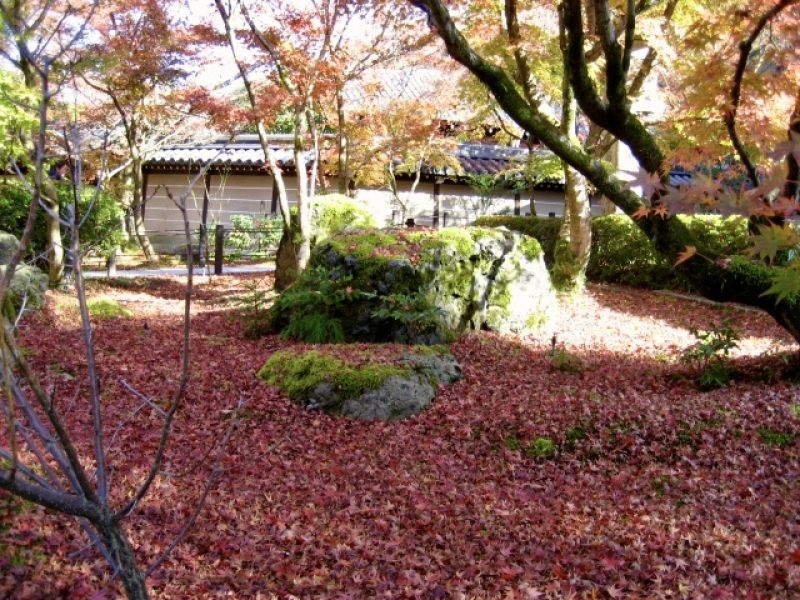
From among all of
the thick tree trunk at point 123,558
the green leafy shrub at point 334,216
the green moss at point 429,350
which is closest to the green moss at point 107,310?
the green leafy shrub at point 334,216

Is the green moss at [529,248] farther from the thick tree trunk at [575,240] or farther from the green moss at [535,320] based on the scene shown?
the thick tree trunk at [575,240]

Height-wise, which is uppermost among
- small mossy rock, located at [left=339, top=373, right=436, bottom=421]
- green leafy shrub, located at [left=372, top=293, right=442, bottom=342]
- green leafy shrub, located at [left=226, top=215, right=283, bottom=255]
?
green leafy shrub, located at [left=226, top=215, right=283, bottom=255]

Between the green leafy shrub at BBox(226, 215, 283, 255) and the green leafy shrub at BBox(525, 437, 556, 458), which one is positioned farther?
the green leafy shrub at BBox(226, 215, 283, 255)

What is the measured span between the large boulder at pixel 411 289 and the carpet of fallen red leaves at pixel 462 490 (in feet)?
2.25

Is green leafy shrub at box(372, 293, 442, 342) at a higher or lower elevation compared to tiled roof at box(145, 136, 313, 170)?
lower

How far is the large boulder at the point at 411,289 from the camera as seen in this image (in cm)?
765

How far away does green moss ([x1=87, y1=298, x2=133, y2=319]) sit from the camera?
9523 millimetres

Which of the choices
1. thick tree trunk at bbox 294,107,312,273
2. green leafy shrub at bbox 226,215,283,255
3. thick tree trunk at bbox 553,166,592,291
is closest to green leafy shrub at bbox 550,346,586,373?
thick tree trunk at bbox 553,166,592,291

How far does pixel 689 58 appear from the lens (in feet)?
34.3

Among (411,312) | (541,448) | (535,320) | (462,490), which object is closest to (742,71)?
(541,448)

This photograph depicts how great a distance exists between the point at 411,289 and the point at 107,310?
4468 mm

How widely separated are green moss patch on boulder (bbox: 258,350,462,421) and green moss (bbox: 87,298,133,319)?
4112mm

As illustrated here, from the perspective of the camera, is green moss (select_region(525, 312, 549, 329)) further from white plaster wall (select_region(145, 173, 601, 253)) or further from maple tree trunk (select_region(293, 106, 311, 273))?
white plaster wall (select_region(145, 173, 601, 253))

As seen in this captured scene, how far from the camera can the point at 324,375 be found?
5.96 metres
